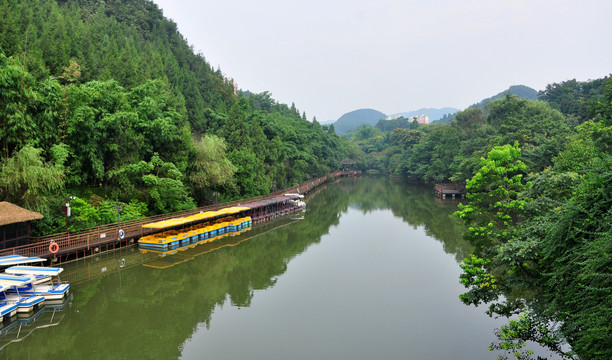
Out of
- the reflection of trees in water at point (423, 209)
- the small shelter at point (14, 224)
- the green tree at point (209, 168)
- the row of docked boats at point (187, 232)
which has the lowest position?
the reflection of trees in water at point (423, 209)

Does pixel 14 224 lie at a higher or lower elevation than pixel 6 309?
higher

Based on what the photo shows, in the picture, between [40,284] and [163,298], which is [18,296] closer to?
[40,284]

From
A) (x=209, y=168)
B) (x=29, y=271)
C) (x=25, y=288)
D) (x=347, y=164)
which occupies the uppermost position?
(x=209, y=168)

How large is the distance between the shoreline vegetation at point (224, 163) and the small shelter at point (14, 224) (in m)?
1.69

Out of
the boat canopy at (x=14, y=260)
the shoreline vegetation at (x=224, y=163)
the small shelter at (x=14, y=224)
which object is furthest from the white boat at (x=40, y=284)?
the shoreline vegetation at (x=224, y=163)

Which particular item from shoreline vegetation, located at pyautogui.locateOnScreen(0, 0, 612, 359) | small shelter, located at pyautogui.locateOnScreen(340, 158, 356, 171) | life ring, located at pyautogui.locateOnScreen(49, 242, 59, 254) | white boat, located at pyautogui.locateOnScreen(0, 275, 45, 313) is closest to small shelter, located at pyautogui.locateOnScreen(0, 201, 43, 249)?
life ring, located at pyautogui.locateOnScreen(49, 242, 59, 254)

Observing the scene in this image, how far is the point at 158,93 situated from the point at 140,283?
20.6m

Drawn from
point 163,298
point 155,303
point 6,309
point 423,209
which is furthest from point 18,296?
point 423,209

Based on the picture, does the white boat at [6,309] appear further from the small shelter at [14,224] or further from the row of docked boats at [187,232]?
the row of docked boats at [187,232]

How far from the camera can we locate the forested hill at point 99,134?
2138 centimetres

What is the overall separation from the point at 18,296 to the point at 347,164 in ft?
333

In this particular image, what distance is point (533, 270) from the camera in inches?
438

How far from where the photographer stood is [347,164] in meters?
113

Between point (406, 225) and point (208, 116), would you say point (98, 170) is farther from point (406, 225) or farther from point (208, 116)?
point (406, 225)
